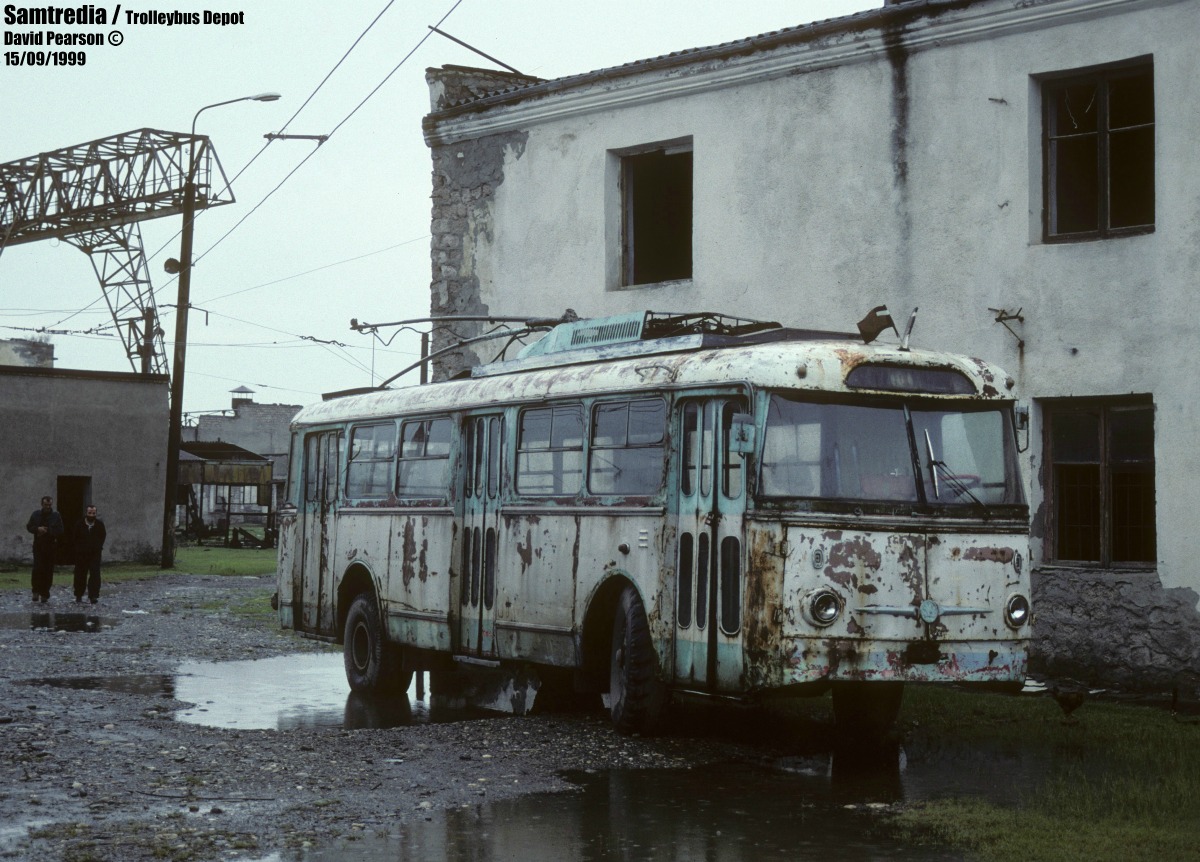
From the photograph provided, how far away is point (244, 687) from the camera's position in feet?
50.4

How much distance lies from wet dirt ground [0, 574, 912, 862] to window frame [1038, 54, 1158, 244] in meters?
6.56

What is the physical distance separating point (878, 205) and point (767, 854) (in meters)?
11.4

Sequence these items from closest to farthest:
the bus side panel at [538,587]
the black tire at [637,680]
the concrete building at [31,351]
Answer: the black tire at [637,680] → the bus side panel at [538,587] → the concrete building at [31,351]

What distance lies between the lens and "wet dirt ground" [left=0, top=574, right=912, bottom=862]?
8.18m

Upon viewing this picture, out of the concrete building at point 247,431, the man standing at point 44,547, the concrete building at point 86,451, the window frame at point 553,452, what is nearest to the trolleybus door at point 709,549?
the window frame at point 553,452

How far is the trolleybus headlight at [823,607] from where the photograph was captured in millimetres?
10594

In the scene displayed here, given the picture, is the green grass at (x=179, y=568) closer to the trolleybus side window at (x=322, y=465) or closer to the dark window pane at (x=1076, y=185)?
→ the trolleybus side window at (x=322, y=465)

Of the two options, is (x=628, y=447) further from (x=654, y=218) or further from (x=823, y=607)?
(x=654, y=218)

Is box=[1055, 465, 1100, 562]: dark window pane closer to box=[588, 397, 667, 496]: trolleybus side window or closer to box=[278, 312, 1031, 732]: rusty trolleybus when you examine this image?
box=[278, 312, 1031, 732]: rusty trolleybus

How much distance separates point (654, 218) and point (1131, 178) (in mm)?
A: 6898

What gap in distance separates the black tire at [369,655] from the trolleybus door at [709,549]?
4.59 meters

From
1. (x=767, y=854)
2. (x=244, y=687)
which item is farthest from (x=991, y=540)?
(x=244, y=687)

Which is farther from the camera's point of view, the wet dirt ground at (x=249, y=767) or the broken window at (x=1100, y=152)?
the broken window at (x=1100, y=152)

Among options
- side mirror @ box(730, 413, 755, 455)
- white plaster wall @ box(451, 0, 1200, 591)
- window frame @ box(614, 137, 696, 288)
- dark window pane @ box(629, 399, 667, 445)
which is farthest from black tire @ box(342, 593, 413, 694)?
window frame @ box(614, 137, 696, 288)
